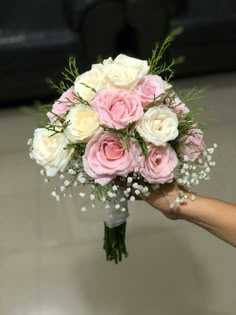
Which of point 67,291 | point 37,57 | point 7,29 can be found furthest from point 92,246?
point 7,29

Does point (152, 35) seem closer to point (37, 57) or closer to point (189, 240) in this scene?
point (37, 57)

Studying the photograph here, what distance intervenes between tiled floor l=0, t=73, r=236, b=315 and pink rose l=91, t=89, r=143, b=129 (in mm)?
962

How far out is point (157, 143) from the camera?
1.05 meters

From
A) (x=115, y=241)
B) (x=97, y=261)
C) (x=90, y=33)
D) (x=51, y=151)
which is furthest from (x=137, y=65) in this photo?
Answer: (x=90, y=33)

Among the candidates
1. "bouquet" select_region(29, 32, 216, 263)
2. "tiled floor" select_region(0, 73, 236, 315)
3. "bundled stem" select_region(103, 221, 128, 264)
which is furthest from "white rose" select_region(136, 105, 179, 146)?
"tiled floor" select_region(0, 73, 236, 315)

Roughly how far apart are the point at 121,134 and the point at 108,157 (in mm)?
52

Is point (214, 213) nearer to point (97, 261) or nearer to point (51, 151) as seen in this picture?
point (51, 151)

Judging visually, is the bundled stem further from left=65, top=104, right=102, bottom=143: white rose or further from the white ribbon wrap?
left=65, top=104, right=102, bottom=143: white rose

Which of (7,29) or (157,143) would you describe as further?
(7,29)

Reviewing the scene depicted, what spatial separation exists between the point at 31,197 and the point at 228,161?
2.74 ft

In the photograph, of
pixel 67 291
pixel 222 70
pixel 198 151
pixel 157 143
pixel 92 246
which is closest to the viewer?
pixel 157 143

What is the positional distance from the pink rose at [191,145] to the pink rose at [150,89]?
118 millimetres

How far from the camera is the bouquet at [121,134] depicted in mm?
1050

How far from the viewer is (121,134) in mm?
1057
